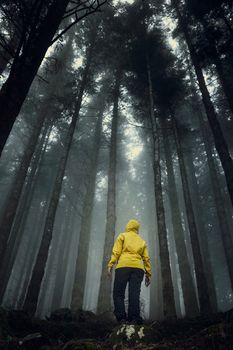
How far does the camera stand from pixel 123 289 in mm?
5129

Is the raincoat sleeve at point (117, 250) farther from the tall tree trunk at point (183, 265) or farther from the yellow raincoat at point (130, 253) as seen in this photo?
the tall tree trunk at point (183, 265)

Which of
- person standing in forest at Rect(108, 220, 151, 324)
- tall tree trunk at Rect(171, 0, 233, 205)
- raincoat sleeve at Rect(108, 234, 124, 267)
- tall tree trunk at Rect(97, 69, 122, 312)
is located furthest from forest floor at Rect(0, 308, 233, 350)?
tall tree trunk at Rect(171, 0, 233, 205)

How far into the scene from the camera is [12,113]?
3453 millimetres

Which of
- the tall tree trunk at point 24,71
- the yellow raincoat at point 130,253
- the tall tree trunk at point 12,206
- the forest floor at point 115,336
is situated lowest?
the forest floor at point 115,336

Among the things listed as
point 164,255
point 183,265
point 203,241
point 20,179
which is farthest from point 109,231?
point 203,241

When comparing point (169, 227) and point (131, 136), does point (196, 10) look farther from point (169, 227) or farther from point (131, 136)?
point (169, 227)

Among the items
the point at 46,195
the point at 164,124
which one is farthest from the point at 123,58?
the point at 46,195

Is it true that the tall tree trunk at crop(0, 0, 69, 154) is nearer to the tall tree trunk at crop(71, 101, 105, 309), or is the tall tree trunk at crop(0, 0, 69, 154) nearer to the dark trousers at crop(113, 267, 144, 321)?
the dark trousers at crop(113, 267, 144, 321)

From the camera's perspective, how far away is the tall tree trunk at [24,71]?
3.39m

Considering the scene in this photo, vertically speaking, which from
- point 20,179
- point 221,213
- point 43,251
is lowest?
point 43,251

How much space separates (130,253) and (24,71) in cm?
351

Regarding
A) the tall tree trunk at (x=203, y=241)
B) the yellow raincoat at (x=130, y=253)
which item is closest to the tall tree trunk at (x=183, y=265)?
the tall tree trunk at (x=203, y=241)

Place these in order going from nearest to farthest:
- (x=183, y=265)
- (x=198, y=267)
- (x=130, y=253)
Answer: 1. (x=130, y=253)
2. (x=198, y=267)
3. (x=183, y=265)

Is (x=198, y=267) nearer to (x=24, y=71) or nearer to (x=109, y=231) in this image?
(x=109, y=231)
